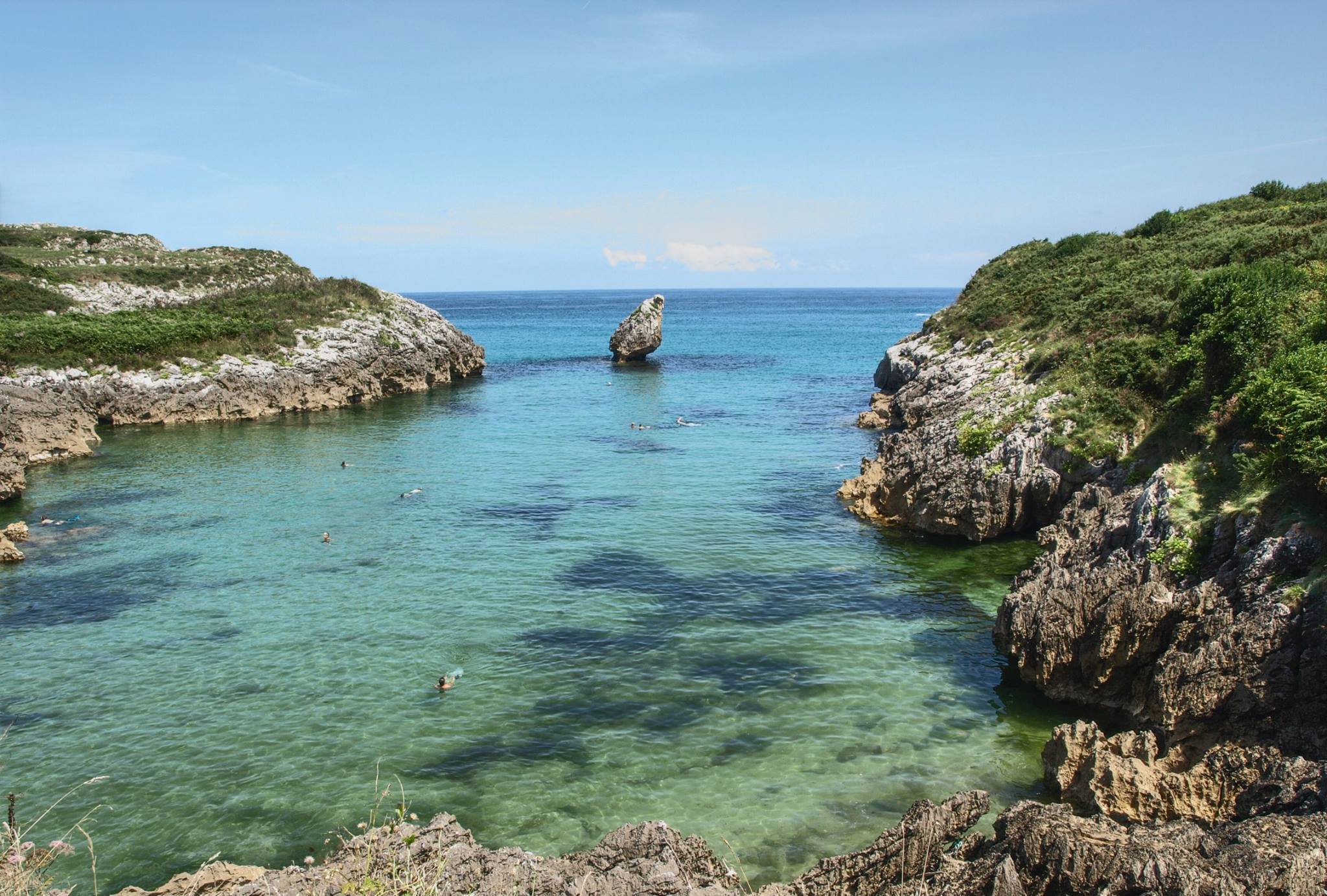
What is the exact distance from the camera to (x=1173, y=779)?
13.4 m

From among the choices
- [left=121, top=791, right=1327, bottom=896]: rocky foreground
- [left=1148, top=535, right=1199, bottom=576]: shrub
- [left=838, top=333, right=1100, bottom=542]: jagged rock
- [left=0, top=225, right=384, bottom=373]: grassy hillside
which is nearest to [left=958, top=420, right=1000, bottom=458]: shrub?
[left=838, top=333, right=1100, bottom=542]: jagged rock

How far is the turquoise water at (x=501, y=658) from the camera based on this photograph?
16.0 meters

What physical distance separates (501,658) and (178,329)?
55.8 metres

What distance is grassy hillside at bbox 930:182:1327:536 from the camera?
19453mm

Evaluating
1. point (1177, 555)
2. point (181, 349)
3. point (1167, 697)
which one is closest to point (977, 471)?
point (1177, 555)

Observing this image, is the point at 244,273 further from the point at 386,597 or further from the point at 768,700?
the point at 768,700

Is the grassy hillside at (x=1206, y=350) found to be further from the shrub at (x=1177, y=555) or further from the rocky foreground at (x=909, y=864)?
the rocky foreground at (x=909, y=864)

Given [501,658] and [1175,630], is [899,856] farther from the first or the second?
[501,658]

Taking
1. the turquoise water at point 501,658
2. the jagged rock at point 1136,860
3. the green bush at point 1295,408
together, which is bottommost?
the turquoise water at point 501,658

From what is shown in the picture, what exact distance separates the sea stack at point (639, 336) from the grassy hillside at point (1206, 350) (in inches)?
2140

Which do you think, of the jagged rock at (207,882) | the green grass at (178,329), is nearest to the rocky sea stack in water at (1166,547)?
the jagged rock at (207,882)

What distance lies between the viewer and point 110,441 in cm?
5200

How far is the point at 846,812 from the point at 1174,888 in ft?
24.0

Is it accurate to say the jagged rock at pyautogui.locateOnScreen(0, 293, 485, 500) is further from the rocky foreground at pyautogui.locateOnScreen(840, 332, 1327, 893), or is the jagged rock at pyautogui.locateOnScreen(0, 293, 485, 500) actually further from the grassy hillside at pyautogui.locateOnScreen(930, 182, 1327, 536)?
the grassy hillside at pyautogui.locateOnScreen(930, 182, 1327, 536)
